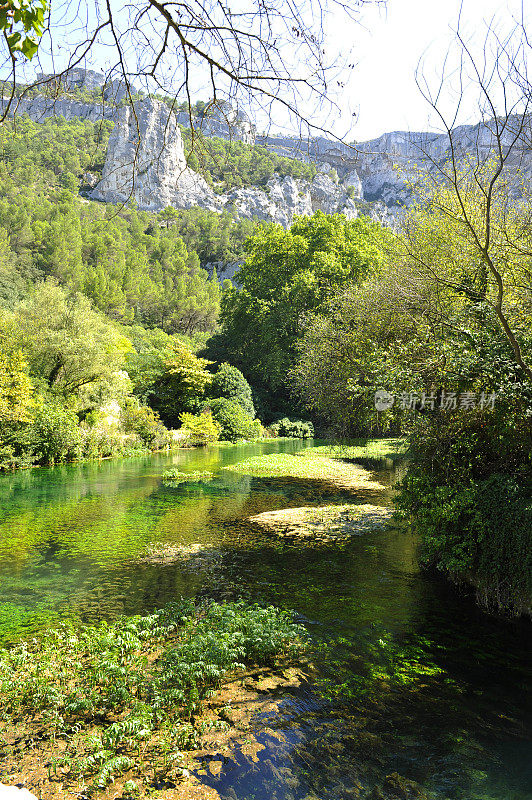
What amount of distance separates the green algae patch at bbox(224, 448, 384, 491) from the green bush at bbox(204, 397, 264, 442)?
8.42m

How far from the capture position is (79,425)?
69.2ft

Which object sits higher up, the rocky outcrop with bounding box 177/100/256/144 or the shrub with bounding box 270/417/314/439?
the rocky outcrop with bounding box 177/100/256/144

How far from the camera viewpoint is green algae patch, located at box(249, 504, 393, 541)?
977cm

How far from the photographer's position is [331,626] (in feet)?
18.7

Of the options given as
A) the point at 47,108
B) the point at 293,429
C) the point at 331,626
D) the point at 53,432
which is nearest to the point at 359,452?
the point at 293,429

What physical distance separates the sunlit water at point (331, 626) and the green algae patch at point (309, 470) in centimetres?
286

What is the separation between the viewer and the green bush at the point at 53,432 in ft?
60.1

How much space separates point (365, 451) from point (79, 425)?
1292cm

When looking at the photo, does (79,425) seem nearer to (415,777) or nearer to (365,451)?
(365,451)

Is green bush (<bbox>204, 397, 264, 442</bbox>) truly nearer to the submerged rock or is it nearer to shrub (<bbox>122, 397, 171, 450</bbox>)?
shrub (<bbox>122, 397, 171, 450</bbox>)

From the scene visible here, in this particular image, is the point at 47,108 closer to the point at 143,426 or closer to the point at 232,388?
the point at 143,426

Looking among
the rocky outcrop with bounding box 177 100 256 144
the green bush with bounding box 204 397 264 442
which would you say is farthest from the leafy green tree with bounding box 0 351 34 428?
the rocky outcrop with bounding box 177 100 256 144

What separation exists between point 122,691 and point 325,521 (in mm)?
7040

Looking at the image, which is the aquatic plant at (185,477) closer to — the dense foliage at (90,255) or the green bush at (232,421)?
the green bush at (232,421)
